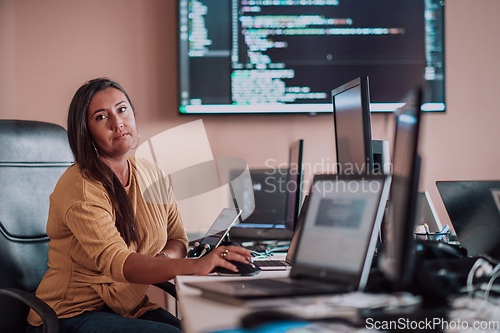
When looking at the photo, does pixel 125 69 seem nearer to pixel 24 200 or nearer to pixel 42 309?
pixel 24 200

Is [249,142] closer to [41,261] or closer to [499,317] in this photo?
[41,261]

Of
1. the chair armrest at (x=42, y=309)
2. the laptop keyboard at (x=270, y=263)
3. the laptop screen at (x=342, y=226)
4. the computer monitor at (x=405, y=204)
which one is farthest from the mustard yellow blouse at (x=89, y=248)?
the computer monitor at (x=405, y=204)

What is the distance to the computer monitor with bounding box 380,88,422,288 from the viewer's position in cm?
64

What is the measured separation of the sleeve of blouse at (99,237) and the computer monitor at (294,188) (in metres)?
0.79

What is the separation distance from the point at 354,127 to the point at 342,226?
0.42 metres

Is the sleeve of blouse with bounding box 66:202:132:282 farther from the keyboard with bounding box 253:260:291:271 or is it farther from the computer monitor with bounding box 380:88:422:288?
the computer monitor with bounding box 380:88:422:288

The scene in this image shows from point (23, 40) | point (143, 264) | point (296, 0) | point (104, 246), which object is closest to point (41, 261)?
point (104, 246)

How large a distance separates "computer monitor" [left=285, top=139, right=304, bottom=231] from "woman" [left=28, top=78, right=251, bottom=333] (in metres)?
0.48

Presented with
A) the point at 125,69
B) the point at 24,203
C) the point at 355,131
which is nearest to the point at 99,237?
the point at 24,203

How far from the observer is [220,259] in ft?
3.06

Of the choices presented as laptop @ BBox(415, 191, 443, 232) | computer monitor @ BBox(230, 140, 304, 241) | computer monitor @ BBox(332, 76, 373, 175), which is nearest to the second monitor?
computer monitor @ BBox(332, 76, 373, 175)

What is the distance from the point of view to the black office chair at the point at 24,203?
1.16 m

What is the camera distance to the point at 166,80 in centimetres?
227

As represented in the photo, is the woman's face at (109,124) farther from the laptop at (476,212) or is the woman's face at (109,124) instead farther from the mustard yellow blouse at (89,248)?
the laptop at (476,212)
